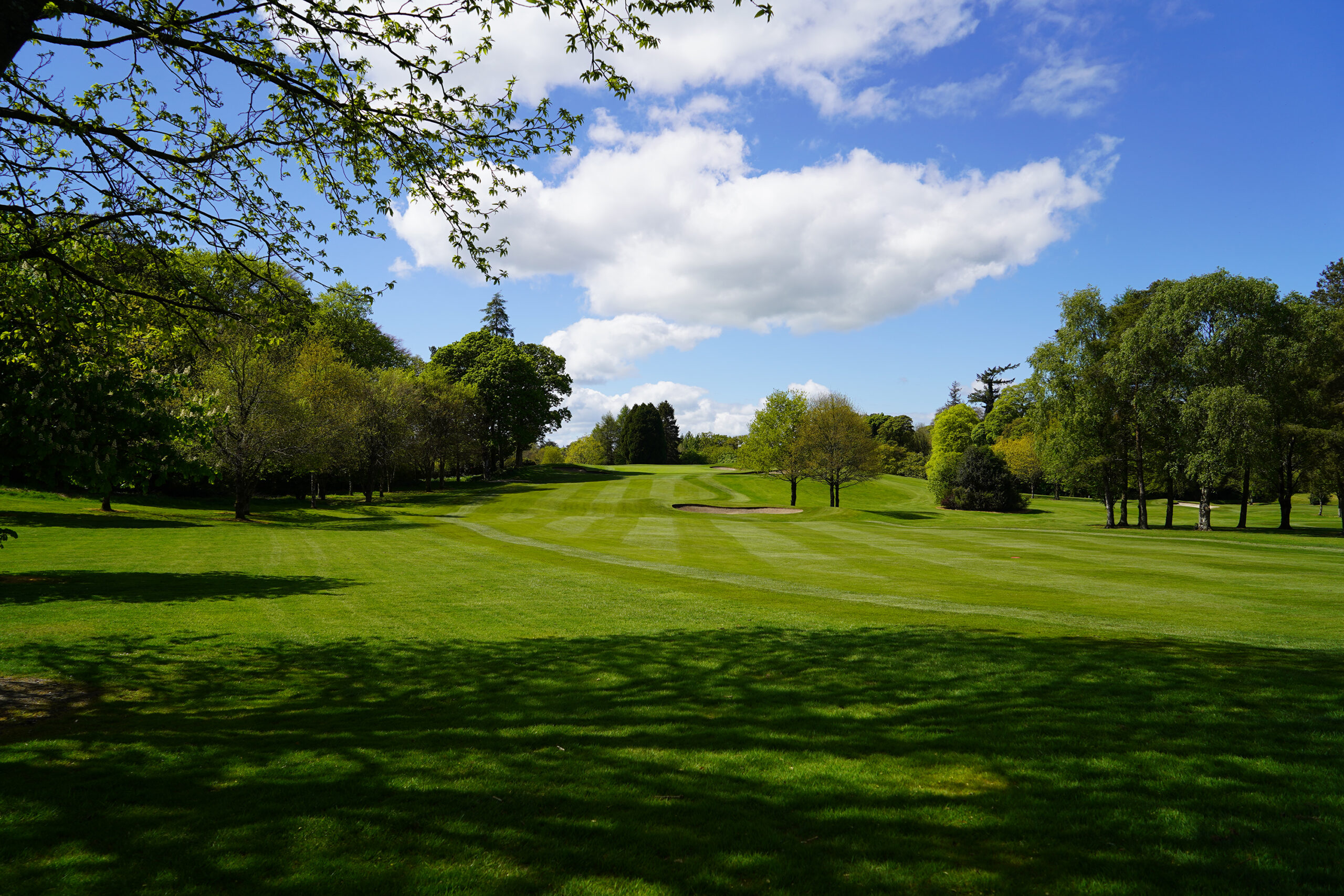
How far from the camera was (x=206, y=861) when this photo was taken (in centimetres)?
380

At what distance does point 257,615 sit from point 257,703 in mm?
5893

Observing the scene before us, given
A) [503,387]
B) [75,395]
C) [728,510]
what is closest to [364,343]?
[503,387]

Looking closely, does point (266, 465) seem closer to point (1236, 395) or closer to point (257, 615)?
point (257, 615)

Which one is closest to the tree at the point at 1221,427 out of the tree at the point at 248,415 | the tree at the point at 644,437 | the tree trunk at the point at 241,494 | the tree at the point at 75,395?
the tree at the point at 75,395

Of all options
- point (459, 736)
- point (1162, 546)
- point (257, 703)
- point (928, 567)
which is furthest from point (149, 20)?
point (1162, 546)

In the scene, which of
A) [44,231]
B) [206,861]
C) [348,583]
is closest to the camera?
[206,861]

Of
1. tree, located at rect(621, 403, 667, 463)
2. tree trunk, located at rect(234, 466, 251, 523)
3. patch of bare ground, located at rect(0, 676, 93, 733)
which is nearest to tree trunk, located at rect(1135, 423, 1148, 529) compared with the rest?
patch of bare ground, located at rect(0, 676, 93, 733)

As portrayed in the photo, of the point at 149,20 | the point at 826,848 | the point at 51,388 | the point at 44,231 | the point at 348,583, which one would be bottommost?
the point at 348,583

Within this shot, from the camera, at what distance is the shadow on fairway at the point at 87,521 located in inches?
961

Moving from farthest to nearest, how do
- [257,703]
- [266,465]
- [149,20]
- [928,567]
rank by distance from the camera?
1. [266,465]
2. [928,567]
3. [149,20]
4. [257,703]

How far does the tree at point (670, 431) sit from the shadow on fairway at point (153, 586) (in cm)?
10322

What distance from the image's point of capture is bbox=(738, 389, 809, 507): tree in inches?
2164

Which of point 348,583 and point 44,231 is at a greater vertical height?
point 44,231

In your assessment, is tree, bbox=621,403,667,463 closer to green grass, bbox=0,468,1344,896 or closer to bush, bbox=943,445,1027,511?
bush, bbox=943,445,1027,511
